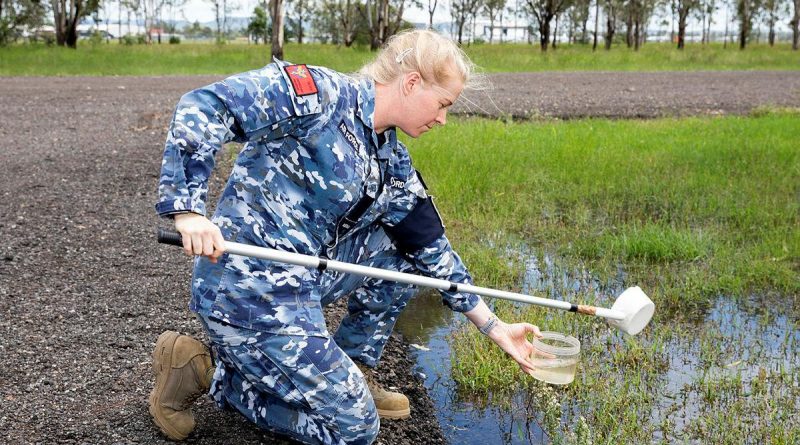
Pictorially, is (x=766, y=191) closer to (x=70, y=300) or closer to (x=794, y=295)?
(x=794, y=295)

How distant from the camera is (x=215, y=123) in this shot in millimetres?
2736

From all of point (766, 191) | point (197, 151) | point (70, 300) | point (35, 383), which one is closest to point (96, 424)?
point (35, 383)

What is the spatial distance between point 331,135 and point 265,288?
1.72 feet

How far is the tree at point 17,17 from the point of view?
30.1 meters

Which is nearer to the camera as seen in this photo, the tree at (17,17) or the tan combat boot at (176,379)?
the tan combat boot at (176,379)

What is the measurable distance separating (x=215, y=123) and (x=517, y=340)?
1.47m

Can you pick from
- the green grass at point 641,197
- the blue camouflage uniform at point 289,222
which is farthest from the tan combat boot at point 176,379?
the green grass at point 641,197

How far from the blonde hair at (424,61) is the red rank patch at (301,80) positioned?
29cm


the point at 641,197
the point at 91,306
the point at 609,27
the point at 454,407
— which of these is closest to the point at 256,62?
the point at 641,197

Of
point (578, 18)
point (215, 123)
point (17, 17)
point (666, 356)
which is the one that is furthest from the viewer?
point (578, 18)

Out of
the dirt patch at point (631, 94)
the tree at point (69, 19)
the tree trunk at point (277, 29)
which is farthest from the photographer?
the tree at point (69, 19)

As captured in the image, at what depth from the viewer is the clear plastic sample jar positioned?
3.41m

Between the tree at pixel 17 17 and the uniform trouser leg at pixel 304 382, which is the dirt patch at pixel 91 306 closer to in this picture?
the uniform trouser leg at pixel 304 382

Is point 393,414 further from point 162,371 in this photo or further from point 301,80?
point 301,80
